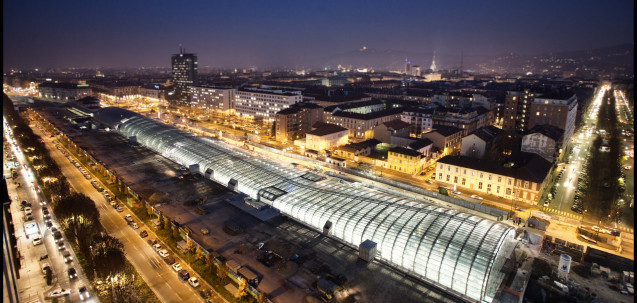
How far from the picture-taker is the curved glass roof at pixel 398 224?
82.4ft

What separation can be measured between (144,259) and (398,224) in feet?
70.5

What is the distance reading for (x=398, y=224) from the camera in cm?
2959

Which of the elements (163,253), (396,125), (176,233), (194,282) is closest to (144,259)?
(163,253)

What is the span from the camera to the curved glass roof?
2512 cm

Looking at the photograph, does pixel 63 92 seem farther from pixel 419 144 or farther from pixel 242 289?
pixel 242 289

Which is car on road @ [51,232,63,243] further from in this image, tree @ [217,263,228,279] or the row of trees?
tree @ [217,263,228,279]

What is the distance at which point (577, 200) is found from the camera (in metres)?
45.0

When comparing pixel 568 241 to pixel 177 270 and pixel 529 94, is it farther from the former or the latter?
pixel 529 94

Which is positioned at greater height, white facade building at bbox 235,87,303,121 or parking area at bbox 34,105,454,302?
white facade building at bbox 235,87,303,121

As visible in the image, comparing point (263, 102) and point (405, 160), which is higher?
point (263, 102)

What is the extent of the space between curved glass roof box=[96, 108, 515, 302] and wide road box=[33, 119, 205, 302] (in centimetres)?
1134

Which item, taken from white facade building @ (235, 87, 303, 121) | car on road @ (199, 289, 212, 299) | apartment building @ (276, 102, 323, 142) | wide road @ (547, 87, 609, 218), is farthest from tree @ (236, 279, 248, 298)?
white facade building @ (235, 87, 303, 121)

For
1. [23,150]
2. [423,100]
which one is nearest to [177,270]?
[23,150]

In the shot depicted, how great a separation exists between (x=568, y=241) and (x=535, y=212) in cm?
624
